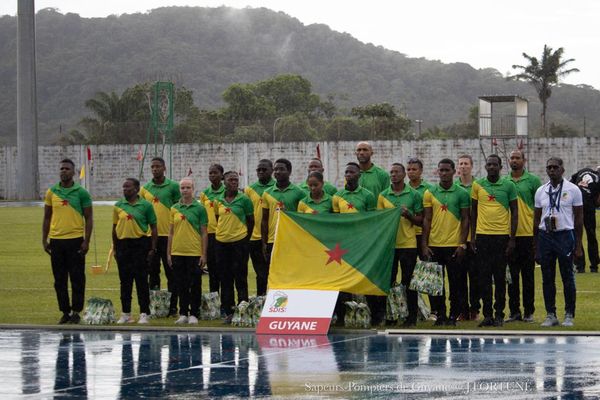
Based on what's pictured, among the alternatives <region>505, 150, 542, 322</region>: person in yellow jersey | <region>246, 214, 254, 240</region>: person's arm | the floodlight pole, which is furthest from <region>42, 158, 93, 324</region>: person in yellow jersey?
the floodlight pole

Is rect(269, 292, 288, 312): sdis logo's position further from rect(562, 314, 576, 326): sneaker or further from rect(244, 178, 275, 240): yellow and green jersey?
rect(562, 314, 576, 326): sneaker

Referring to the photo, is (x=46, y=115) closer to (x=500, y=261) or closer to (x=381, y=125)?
(x=381, y=125)

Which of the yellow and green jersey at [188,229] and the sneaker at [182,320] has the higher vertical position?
the yellow and green jersey at [188,229]

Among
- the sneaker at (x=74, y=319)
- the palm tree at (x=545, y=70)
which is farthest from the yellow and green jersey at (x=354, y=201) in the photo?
the palm tree at (x=545, y=70)

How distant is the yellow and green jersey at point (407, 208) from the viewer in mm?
14781

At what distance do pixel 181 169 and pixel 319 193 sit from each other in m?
59.7

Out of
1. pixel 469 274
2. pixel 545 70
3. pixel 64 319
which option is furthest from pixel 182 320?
pixel 545 70

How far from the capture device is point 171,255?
15.5m

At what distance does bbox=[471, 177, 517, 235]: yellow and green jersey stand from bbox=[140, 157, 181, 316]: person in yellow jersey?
13.7 ft

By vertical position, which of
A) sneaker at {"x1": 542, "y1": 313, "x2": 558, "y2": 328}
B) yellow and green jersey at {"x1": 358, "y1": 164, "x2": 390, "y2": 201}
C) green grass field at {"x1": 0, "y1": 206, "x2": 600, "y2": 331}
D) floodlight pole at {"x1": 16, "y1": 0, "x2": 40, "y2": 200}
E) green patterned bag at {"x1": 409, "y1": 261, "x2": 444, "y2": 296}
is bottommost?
green grass field at {"x1": 0, "y1": 206, "x2": 600, "y2": 331}

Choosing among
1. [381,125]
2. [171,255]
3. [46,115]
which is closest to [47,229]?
[171,255]

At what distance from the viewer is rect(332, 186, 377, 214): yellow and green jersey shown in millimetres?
15031

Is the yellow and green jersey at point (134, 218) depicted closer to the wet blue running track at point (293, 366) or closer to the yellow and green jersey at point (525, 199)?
the wet blue running track at point (293, 366)

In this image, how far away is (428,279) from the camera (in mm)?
14273
